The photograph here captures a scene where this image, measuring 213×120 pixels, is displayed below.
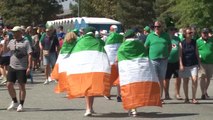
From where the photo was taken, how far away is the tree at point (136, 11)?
8525 centimetres

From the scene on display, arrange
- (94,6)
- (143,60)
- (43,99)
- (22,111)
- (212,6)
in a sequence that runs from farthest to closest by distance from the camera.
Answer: (94,6) < (212,6) < (43,99) < (22,111) < (143,60)

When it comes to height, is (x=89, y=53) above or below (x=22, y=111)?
above

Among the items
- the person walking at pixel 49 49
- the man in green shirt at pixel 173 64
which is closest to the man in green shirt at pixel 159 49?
the man in green shirt at pixel 173 64

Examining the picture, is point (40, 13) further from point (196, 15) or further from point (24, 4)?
point (196, 15)

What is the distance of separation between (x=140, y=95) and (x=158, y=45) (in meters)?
2.71

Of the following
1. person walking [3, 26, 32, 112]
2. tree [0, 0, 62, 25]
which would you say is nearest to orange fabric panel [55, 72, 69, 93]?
person walking [3, 26, 32, 112]

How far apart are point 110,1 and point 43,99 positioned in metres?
66.2

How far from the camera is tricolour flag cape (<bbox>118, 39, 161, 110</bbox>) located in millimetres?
12688

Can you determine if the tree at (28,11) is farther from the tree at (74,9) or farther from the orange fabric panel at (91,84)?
the orange fabric panel at (91,84)

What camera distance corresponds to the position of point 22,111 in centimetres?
1383

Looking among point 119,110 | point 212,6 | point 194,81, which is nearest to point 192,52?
point 194,81

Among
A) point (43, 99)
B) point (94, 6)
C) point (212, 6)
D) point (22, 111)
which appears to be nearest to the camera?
point (22, 111)

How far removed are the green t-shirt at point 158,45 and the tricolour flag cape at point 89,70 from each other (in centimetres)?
206

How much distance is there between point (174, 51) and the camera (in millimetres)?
16500
